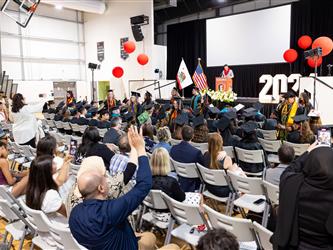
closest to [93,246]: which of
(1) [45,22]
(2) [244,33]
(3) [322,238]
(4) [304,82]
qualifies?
(3) [322,238]

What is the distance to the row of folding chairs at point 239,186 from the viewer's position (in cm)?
299

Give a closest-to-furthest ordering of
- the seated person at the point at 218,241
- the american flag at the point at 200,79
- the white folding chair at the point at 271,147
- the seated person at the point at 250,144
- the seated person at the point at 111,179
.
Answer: the seated person at the point at 218,241
the seated person at the point at 111,179
the seated person at the point at 250,144
the white folding chair at the point at 271,147
the american flag at the point at 200,79

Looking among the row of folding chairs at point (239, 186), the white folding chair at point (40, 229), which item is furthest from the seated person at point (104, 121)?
the white folding chair at point (40, 229)

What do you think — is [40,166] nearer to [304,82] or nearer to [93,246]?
[93,246]

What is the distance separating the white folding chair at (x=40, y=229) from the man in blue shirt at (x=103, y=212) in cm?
62

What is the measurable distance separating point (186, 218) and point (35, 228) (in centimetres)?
133

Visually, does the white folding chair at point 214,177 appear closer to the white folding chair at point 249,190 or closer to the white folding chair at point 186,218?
the white folding chair at point 249,190

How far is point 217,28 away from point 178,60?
10.8ft

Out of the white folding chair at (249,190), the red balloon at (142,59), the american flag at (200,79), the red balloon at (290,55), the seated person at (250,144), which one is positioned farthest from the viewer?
the red balloon at (142,59)

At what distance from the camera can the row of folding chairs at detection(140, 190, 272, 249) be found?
2124 mm

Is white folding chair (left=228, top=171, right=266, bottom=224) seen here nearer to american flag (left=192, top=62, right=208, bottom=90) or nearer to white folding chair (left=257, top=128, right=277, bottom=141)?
white folding chair (left=257, top=128, right=277, bottom=141)

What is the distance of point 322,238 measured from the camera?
1.76 meters

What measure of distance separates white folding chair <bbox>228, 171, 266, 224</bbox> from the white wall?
1333cm

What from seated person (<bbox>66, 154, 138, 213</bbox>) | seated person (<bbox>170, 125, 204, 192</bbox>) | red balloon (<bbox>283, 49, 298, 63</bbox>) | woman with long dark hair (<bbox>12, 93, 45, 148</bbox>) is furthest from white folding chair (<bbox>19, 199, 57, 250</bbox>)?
red balloon (<bbox>283, 49, 298, 63</bbox>)
